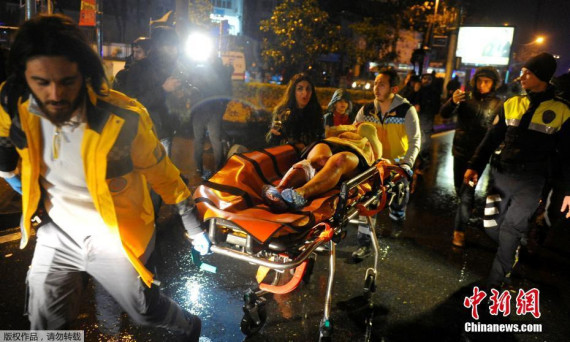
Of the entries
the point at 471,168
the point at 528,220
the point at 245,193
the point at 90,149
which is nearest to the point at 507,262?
the point at 528,220

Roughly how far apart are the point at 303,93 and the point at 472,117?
217 cm

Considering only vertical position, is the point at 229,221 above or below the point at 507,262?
above

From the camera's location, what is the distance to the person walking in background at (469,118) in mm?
4547

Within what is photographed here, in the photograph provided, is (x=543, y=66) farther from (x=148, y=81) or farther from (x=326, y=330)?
(x=148, y=81)

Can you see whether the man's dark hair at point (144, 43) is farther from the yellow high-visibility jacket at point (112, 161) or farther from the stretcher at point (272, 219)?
the yellow high-visibility jacket at point (112, 161)

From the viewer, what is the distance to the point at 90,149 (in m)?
1.70

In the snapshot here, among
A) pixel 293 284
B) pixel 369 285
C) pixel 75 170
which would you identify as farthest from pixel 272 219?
pixel 369 285

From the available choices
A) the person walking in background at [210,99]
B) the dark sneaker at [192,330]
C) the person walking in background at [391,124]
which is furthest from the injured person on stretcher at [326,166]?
the person walking in background at [210,99]

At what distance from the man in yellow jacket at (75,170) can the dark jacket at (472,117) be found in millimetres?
3913

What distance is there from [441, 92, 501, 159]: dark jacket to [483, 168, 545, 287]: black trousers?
1.42 metres

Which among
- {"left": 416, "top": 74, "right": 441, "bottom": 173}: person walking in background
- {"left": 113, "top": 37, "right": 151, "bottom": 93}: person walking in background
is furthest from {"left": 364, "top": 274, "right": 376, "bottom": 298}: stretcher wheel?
{"left": 416, "top": 74, "right": 441, "bottom": 173}: person walking in background

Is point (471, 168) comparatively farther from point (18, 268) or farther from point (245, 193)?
point (18, 268)

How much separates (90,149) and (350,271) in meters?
2.81

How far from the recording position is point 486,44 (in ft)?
63.6
